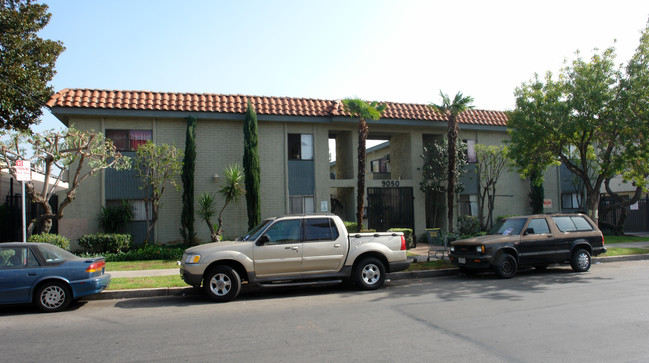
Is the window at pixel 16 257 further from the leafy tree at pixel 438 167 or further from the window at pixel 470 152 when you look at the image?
the window at pixel 470 152

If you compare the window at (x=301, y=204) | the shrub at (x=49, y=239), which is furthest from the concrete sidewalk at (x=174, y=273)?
the window at (x=301, y=204)

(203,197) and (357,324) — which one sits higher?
(203,197)

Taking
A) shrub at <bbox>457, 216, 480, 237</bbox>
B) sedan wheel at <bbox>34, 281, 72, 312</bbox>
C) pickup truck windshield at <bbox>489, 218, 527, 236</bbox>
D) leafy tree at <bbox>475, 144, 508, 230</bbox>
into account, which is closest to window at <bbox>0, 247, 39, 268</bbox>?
sedan wheel at <bbox>34, 281, 72, 312</bbox>

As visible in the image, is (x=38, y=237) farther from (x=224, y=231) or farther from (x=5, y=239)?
(x=224, y=231)

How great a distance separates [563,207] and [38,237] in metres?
24.2

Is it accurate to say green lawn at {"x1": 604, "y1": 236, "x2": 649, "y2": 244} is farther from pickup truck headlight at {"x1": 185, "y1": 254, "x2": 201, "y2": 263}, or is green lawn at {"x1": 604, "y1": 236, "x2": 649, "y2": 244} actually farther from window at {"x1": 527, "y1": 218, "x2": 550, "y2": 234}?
pickup truck headlight at {"x1": 185, "y1": 254, "x2": 201, "y2": 263}

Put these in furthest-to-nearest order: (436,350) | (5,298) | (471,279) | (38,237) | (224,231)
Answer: (224,231) < (38,237) < (471,279) < (5,298) < (436,350)

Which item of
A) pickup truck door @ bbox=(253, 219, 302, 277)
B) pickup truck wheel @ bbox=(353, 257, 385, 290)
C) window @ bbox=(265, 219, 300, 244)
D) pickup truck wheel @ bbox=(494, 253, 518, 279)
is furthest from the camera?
pickup truck wheel @ bbox=(494, 253, 518, 279)

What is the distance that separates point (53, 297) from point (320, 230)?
546cm

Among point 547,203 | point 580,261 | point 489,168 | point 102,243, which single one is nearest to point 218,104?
point 102,243

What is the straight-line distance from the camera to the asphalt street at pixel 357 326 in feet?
17.4

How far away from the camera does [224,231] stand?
1747 centimetres

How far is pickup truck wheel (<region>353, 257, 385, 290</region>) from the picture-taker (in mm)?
9695

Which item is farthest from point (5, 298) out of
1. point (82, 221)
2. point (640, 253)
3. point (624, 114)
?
point (640, 253)
